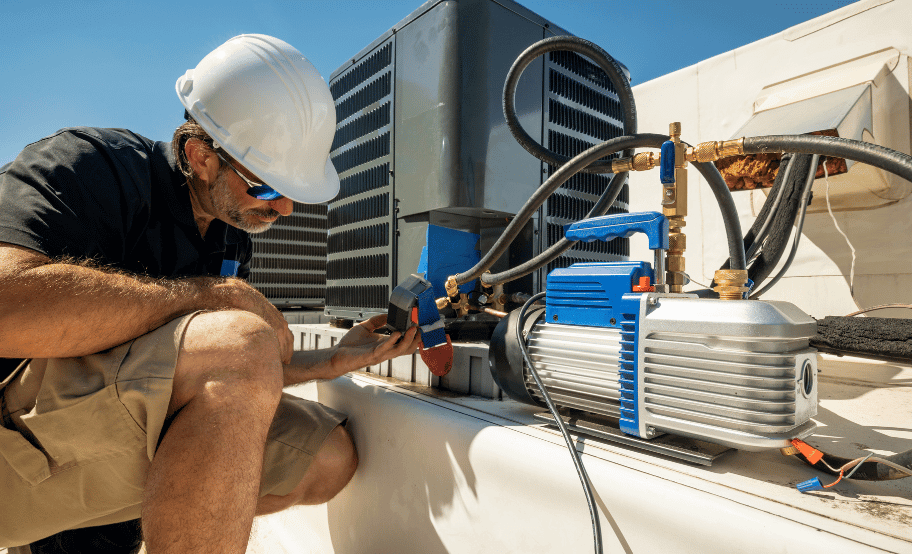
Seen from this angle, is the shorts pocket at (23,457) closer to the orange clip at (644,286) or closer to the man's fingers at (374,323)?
the man's fingers at (374,323)

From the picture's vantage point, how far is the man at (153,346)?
1.86ft

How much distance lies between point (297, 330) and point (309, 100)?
27.7 inches

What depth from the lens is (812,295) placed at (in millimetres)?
1842

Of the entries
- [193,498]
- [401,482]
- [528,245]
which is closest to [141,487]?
[193,498]

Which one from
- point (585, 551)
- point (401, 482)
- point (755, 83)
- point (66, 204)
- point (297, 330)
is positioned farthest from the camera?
point (755, 83)

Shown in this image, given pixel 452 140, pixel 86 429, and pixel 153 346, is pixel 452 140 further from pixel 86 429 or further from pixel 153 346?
pixel 86 429

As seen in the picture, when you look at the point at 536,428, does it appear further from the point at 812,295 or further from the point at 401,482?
the point at 812,295

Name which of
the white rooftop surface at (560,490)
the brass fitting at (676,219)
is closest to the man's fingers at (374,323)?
the white rooftop surface at (560,490)

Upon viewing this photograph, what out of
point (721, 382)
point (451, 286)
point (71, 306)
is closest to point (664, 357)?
point (721, 382)

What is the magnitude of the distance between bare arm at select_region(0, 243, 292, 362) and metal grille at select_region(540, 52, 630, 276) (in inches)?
31.4

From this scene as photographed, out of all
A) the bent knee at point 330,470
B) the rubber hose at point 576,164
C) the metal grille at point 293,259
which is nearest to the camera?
the rubber hose at point 576,164

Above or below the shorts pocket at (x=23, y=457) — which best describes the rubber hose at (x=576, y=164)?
above

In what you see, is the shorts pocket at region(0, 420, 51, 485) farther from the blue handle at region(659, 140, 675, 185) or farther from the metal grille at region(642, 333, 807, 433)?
the blue handle at region(659, 140, 675, 185)

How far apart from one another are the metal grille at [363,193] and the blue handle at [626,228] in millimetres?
556
